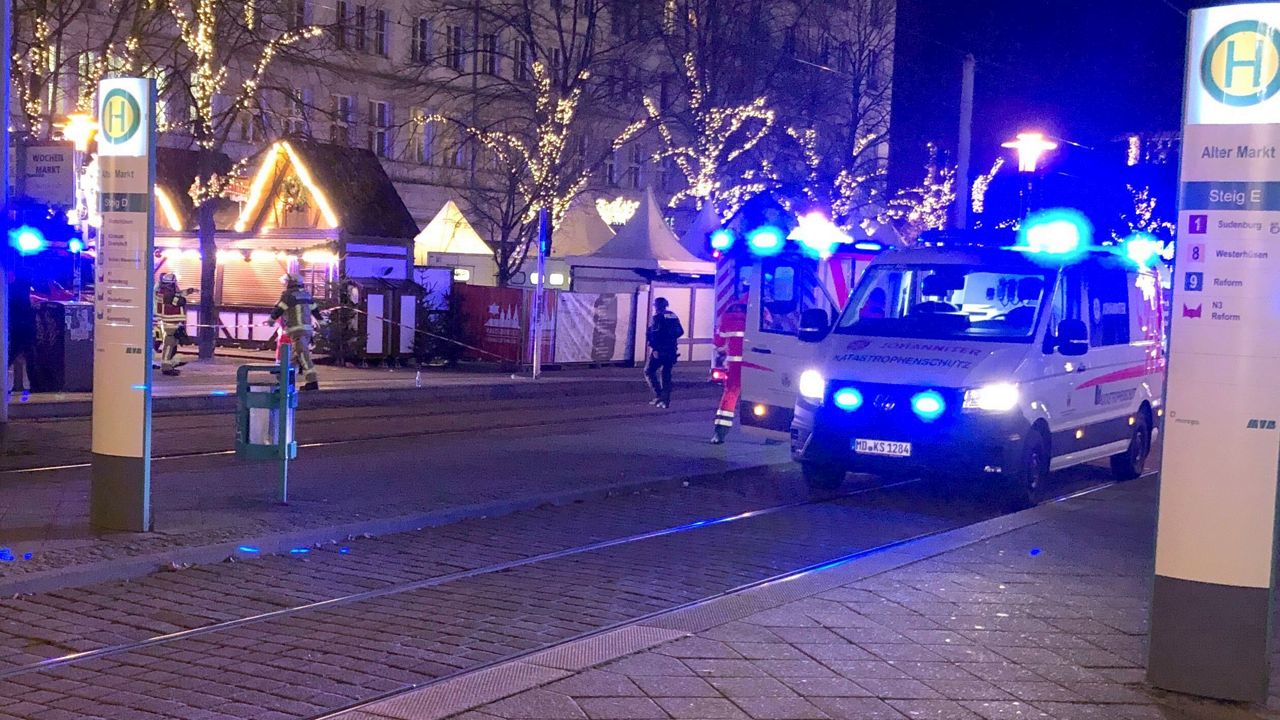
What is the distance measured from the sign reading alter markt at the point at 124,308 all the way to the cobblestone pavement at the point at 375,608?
912 millimetres

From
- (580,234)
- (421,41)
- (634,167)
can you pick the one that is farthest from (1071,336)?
(634,167)

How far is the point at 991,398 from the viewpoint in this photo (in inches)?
456

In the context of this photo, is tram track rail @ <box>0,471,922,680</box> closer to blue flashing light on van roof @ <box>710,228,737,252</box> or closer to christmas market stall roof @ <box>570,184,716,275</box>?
blue flashing light on van roof @ <box>710,228,737,252</box>

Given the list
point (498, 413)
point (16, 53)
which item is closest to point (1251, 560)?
point (498, 413)

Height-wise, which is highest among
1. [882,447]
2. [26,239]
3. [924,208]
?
[924,208]

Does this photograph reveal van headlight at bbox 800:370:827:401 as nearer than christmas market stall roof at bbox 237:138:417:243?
Yes

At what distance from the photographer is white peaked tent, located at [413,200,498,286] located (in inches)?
1657

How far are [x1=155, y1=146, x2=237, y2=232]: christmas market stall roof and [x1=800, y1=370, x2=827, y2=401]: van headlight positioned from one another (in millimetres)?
24774

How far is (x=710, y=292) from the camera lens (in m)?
34.2

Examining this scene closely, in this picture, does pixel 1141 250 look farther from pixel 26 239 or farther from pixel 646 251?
pixel 646 251

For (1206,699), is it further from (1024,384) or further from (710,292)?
(710,292)

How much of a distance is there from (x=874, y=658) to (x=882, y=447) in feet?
17.5

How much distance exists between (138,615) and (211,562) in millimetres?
1401

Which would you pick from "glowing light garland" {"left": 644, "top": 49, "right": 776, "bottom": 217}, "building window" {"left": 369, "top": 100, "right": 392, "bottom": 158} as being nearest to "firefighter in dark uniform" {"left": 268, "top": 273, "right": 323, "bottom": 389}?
"glowing light garland" {"left": 644, "top": 49, "right": 776, "bottom": 217}
